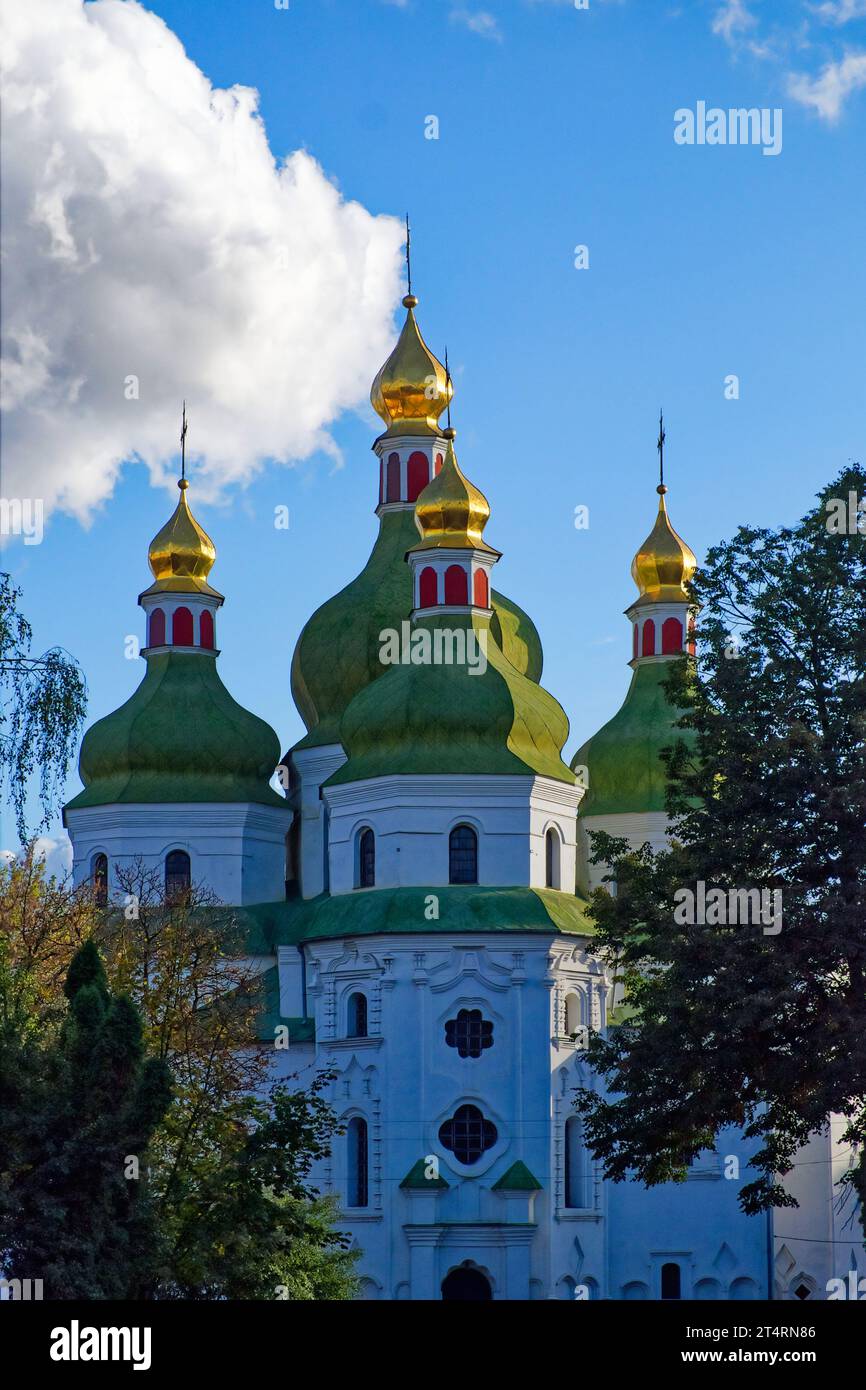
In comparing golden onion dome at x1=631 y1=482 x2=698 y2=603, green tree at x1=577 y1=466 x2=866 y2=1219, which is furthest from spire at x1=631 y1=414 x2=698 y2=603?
green tree at x1=577 y1=466 x2=866 y2=1219

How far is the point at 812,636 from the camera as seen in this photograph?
28.2m

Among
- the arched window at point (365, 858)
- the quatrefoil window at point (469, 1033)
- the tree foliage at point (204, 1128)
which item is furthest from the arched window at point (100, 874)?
the tree foliage at point (204, 1128)

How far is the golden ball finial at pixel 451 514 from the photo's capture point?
46.9 metres

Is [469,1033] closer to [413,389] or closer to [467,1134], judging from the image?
[467,1134]

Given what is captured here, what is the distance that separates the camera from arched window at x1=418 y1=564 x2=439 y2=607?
153ft

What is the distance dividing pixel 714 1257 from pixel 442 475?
17271mm

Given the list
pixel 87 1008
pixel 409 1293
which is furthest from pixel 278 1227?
pixel 409 1293

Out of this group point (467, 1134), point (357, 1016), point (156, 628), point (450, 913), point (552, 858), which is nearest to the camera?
point (467, 1134)

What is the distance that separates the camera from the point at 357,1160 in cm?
4366

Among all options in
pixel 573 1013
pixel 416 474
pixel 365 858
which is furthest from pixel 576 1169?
pixel 416 474

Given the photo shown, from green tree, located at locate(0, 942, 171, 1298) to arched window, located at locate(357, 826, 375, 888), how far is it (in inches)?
906

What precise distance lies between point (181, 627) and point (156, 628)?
0.61 m

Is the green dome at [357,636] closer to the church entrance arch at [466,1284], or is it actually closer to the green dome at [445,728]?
the green dome at [445,728]

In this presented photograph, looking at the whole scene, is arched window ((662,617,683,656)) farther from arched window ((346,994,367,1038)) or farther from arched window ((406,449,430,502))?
arched window ((346,994,367,1038))
